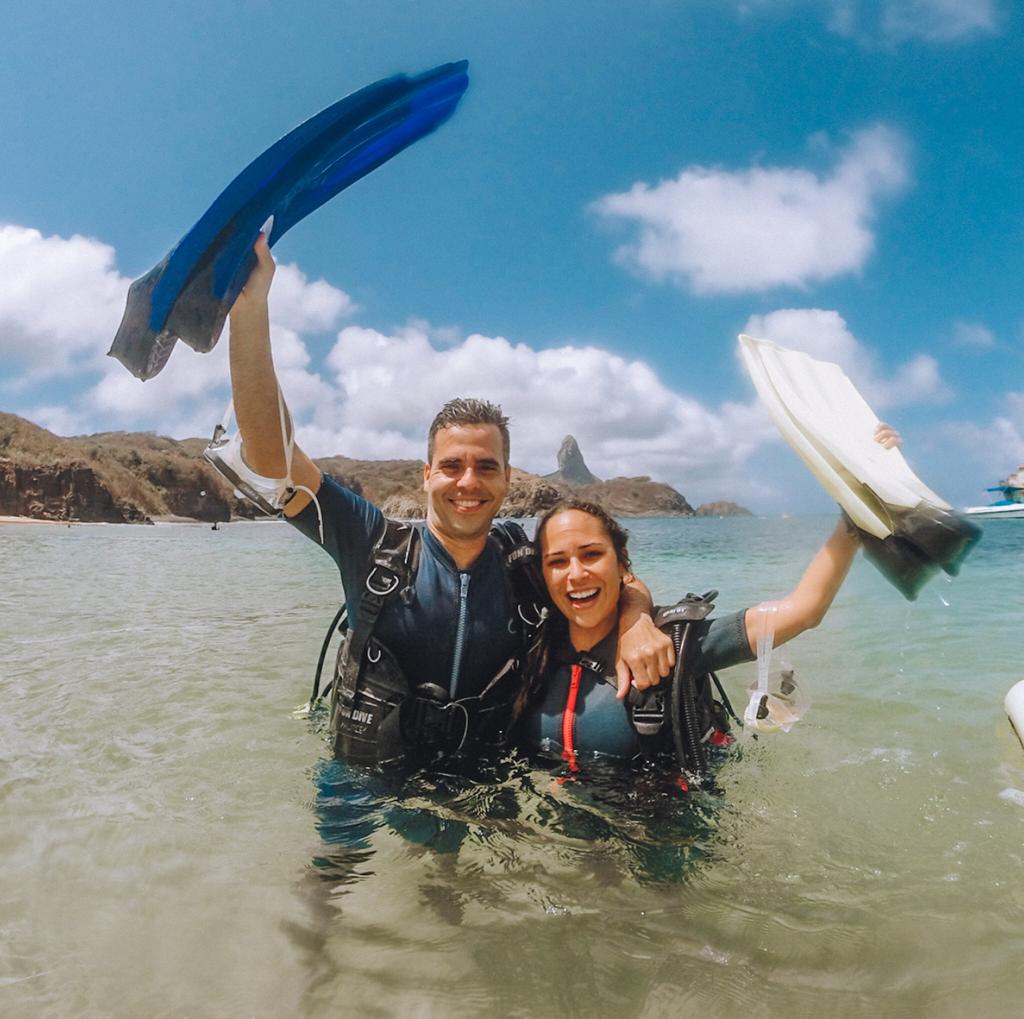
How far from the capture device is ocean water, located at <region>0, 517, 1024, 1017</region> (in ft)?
8.16

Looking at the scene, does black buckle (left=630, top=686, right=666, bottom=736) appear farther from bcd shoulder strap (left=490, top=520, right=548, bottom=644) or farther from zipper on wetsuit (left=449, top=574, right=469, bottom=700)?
zipper on wetsuit (left=449, top=574, right=469, bottom=700)

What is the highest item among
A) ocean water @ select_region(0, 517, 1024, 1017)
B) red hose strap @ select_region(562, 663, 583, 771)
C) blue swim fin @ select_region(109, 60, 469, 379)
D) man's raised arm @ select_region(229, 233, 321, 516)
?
blue swim fin @ select_region(109, 60, 469, 379)

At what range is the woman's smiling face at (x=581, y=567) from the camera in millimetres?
3338

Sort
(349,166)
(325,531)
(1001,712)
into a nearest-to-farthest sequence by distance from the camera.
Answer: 1. (349,166)
2. (325,531)
3. (1001,712)

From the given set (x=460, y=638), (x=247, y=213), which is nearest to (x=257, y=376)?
(x=247, y=213)

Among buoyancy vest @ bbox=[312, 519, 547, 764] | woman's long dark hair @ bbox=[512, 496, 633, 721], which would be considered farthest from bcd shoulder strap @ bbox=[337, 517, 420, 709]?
woman's long dark hair @ bbox=[512, 496, 633, 721]

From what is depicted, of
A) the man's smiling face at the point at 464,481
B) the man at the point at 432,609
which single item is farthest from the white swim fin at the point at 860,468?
the man's smiling face at the point at 464,481

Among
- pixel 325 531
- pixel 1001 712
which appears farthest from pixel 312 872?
pixel 1001 712

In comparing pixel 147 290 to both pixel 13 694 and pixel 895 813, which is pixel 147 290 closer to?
pixel 895 813

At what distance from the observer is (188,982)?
2496mm

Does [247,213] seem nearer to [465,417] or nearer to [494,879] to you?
[465,417]

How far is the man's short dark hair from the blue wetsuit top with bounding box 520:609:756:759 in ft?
3.63

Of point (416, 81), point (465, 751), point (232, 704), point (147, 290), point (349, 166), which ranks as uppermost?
point (416, 81)

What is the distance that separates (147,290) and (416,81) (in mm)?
1424
